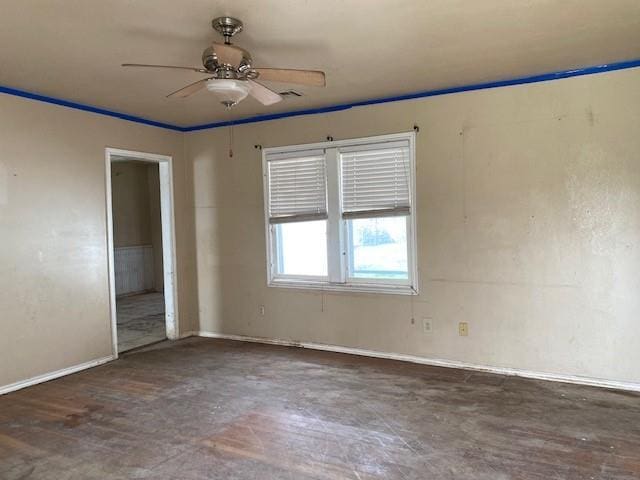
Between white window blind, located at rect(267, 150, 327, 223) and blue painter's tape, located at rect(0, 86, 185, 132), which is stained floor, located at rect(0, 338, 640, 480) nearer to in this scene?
white window blind, located at rect(267, 150, 327, 223)

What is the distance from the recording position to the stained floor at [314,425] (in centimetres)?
249

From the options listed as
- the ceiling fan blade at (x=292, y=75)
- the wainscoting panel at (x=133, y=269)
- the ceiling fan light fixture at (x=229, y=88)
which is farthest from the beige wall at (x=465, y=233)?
the wainscoting panel at (x=133, y=269)

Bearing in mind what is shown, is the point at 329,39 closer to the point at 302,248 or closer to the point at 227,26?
the point at 227,26

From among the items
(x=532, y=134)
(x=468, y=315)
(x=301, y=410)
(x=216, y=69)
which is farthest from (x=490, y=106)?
(x=301, y=410)

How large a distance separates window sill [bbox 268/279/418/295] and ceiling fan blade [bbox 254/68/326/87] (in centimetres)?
226

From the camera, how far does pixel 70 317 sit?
423 centimetres

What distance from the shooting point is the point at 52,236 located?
410cm

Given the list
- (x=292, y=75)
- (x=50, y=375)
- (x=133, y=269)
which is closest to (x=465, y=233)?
(x=292, y=75)

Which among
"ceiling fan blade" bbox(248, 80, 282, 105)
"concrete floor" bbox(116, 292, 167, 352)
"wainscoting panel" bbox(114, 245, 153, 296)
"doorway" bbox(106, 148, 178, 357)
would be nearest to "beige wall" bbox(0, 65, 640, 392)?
"concrete floor" bbox(116, 292, 167, 352)

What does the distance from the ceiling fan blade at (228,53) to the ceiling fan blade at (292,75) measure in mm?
167

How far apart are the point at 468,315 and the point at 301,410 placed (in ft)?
5.73

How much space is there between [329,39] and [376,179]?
1750 millimetres

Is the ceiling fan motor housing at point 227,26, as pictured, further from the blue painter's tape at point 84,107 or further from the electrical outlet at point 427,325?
the electrical outlet at point 427,325

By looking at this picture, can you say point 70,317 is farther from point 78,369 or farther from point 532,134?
point 532,134
